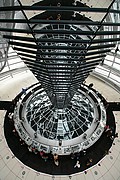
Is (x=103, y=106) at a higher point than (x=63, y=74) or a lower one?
lower

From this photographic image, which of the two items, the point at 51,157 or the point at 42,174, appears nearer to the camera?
the point at 42,174

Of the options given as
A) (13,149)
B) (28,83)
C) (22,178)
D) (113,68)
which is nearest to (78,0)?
(113,68)

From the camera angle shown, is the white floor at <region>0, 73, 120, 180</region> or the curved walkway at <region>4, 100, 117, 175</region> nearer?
the white floor at <region>0, 73, 120, 180</region>

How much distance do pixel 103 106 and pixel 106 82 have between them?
293 cm

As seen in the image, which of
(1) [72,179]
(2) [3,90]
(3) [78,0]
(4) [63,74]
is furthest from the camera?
(3) [78,0]

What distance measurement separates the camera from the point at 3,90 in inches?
631

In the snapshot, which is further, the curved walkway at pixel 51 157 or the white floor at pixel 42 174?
the curved walkway at pixel 51 157

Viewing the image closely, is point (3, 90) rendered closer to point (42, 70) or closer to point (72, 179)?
point (42, 70)

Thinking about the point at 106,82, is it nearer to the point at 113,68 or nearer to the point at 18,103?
the point at 113,68

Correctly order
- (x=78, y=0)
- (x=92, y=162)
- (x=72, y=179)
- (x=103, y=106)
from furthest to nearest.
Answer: (x=78, y=0)
(x=103, y=106)
(x=92, y=162)
(x=72, y=179)

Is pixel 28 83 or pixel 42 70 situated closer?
pixel 42 70

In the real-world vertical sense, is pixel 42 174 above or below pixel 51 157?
below

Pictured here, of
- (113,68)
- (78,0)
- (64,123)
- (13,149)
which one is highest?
(78,0)

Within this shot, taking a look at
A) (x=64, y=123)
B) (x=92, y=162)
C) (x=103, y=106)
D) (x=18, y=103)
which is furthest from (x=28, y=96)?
(x=92, y=162)
